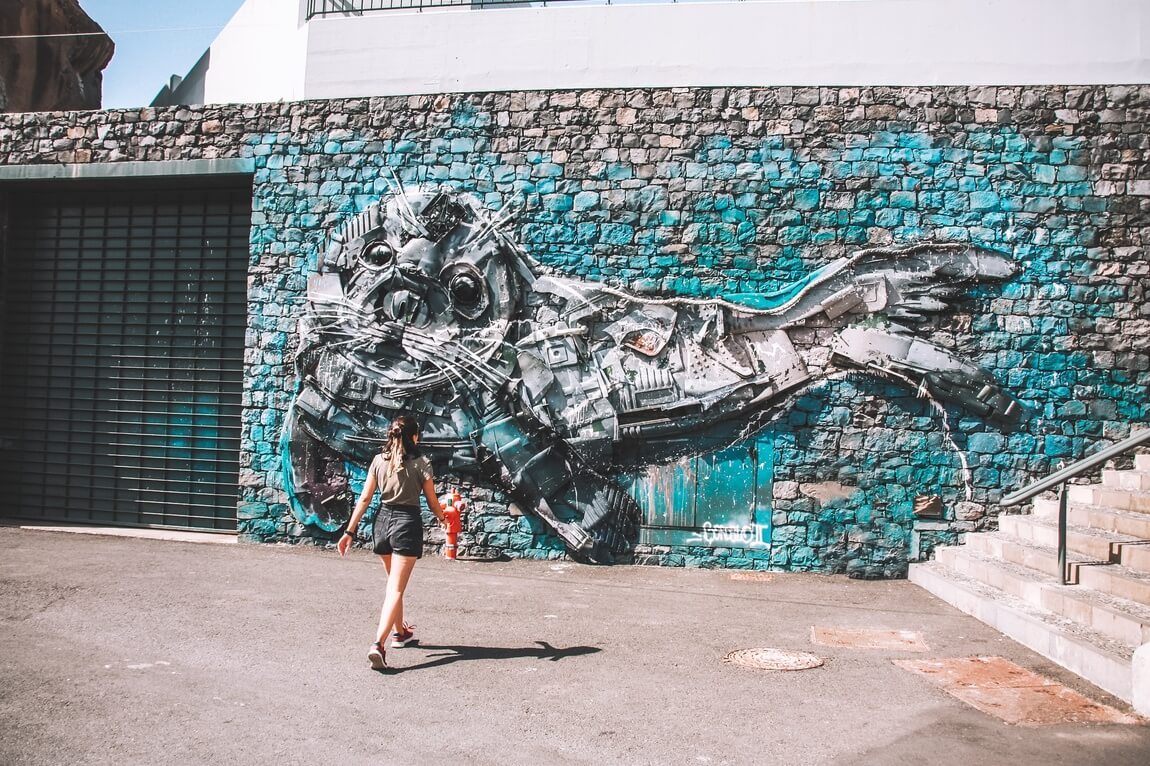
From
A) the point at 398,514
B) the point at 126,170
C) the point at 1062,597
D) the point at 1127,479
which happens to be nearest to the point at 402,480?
the point at 398,514

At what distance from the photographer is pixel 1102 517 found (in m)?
7.77

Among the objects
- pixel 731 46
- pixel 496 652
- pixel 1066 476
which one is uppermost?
pixel 731 46

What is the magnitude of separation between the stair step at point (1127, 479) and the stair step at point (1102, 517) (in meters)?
0.37

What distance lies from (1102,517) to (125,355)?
1108cm

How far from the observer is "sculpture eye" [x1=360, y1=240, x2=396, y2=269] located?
32.8ft

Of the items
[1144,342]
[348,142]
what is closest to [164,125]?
[348,142]

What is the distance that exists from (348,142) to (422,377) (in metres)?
2.94

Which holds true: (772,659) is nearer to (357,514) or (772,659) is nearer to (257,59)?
(357,514)

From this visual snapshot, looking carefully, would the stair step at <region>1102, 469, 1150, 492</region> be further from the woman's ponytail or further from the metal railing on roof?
the metal railing on roof

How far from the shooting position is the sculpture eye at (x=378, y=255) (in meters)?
9.99

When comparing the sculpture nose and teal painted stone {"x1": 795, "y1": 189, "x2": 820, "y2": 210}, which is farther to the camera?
the sculpture nose

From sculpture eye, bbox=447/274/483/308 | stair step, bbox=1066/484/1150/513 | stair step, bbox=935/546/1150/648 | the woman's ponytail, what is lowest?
stair step, bbox=935/546/1150/648

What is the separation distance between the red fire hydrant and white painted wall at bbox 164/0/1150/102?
15.3 ft

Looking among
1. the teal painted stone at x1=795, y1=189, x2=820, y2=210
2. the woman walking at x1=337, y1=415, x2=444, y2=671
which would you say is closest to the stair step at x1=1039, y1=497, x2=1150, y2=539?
the teal painted stone at x1=795, y1=189, x2=820, y2=210
